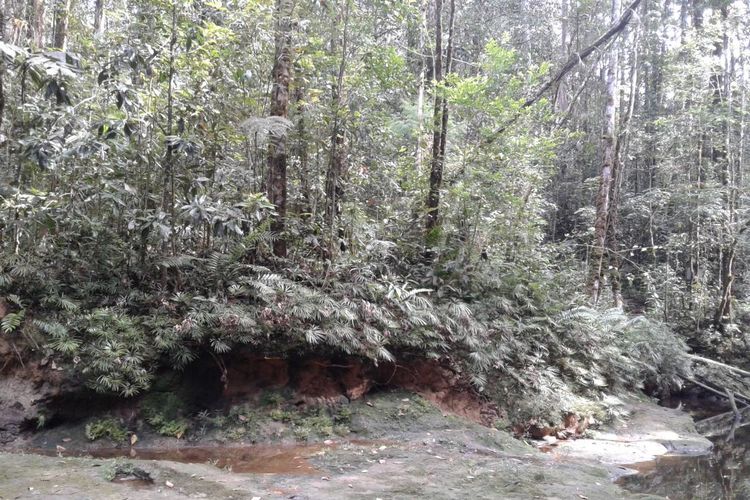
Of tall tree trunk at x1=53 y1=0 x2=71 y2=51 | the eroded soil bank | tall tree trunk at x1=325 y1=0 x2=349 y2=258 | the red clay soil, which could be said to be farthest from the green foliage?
tall tree trunk at x1=53 y1=0 x2=71 y2=51

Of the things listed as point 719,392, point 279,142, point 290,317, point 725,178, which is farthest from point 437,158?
point 725,178

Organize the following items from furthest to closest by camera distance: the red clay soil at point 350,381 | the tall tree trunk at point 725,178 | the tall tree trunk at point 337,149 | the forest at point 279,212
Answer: the tall tree trunk at point 725,178 → the tall tree trunk at point 337,149 → the red clay soil at point 350,381 → the forest at point 279,212

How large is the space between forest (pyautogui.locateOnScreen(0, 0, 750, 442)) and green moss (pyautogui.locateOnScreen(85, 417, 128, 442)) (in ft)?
1.41

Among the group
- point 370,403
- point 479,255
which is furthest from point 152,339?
point 479,255

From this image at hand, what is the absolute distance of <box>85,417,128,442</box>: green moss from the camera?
669 cm

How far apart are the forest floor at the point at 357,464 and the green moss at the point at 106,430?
0.37 feet

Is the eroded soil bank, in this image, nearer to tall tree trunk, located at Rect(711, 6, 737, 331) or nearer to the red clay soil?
the red clay soil

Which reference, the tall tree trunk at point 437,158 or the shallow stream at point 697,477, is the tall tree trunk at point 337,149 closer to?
the tall tree trunk at point 437,158

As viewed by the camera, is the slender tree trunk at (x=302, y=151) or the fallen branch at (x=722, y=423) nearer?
the slender tree trunk at (x=302, y=151)

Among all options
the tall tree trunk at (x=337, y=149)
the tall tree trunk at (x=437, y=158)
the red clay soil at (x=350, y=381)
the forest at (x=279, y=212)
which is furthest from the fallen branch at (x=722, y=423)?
the tall tree trunk at (x=337, y=149)

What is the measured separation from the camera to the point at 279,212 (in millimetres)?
9297

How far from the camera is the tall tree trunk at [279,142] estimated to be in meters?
9.08

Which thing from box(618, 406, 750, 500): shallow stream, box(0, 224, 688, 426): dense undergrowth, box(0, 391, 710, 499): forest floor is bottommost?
box(618, 406, 750, 500): shallow stream

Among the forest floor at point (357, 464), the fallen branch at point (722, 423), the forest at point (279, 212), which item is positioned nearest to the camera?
the forest floor at point (357, 464)
